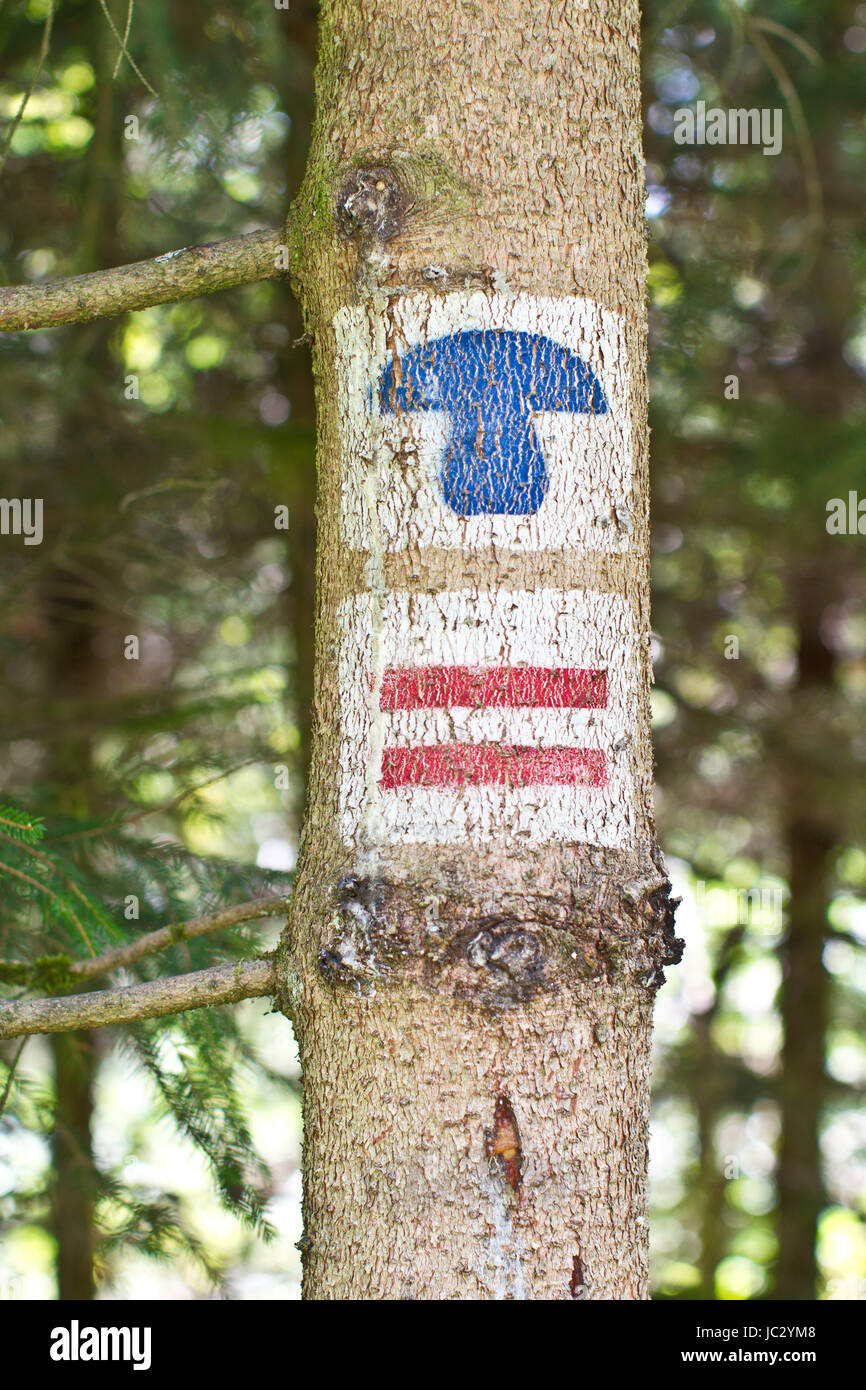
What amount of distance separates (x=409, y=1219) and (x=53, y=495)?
11.1 feet

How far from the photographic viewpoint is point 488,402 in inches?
→ 50.3

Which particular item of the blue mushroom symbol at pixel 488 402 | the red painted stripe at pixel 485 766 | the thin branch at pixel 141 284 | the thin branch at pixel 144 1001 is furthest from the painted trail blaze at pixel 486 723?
the thin branch at pixel 141 284

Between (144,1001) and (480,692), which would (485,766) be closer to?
(480,692)

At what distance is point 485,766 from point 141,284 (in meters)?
0.75

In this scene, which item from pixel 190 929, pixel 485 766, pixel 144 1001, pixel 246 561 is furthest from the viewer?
pixel 246 561

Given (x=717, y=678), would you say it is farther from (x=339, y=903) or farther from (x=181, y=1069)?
(x=339, y=903)

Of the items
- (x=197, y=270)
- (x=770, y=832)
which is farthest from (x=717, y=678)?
(x=197, y=270)

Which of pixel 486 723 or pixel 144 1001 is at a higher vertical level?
pixel 486 723

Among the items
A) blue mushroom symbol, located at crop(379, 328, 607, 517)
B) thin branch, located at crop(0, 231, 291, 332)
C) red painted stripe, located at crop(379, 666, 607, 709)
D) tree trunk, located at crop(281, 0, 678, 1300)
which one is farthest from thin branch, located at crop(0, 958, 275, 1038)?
thin branch, located at crop(0, 231, 291, 332)

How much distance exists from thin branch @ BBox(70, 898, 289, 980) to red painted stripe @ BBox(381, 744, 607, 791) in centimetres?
39

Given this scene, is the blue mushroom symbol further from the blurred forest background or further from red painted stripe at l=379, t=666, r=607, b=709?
the blurred forest background

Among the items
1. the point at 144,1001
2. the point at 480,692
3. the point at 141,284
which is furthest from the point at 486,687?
the point at 141,284

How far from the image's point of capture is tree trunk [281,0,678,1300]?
123 centimetres
